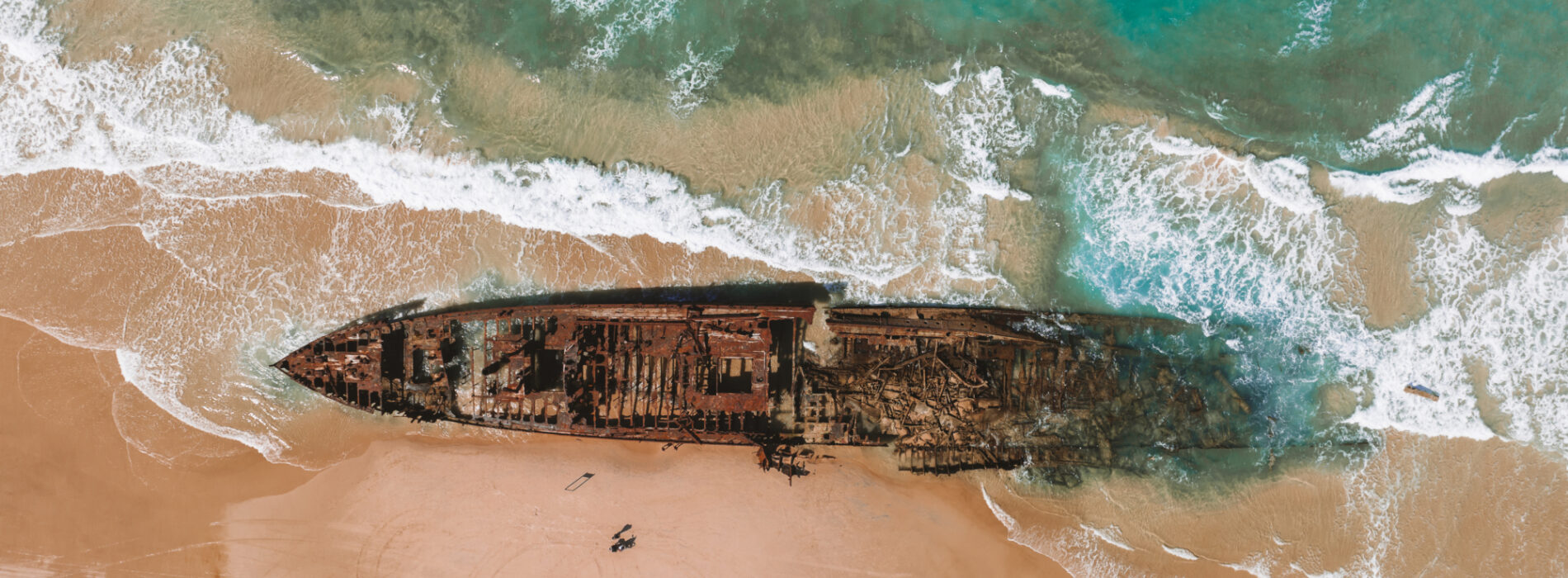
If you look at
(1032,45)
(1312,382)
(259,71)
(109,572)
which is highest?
(1032,45)

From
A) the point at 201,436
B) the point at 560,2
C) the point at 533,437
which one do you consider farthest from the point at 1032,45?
the point at 201,436

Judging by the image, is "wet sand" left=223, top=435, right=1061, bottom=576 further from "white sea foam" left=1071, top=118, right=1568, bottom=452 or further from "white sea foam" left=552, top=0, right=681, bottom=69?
"white sea foam" left=552, top=0, right=681, bottom=69

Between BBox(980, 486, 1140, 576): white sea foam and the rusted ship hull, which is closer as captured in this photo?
the rusted ship hull

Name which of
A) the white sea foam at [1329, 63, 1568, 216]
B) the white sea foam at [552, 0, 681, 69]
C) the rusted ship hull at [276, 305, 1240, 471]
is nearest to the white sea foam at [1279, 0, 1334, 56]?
the white sea foam at [1329, 63, 1568, 216]

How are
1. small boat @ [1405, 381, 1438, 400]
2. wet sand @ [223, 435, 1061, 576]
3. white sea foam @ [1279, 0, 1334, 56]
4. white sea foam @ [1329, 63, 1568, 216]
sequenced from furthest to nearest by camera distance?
white sea foam @ [1279, 0, 1334, 56] < wet sand @ [223, 435, 1061, 576] < white sea foam @ [1329, 63, 1568, 216] < small boat @ [1405, 381, 1438, 400]

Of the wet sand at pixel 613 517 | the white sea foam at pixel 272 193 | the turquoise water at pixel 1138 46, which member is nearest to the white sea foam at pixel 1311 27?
the turquoise water at pixel 1138 46

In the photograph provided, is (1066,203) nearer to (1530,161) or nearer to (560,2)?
(1530,161)

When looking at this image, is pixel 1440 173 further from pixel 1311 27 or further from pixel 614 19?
pixel 614 19
